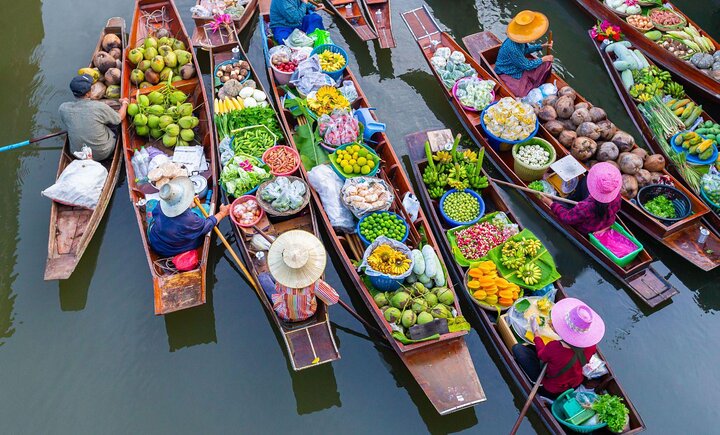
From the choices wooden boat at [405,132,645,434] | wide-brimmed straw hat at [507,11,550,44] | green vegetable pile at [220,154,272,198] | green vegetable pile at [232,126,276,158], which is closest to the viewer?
wooden boat at [405,132,645,434]

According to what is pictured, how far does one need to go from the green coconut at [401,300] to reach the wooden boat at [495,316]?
0.87 metres

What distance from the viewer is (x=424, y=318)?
5.96 m

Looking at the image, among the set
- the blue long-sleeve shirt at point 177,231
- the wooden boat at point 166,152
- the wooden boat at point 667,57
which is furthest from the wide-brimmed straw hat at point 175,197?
the wooden boat at point 667,57

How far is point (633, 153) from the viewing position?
7.86 meters

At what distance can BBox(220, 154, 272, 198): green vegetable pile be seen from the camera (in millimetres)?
7289

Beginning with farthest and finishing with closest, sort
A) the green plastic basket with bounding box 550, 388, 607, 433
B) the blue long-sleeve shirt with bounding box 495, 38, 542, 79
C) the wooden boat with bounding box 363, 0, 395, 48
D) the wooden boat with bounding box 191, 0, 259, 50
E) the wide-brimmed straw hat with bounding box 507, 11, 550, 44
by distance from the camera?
1. the wooden boat with bounding box 363, 0, 395, 48
2. the wooden boat with bounding box 191, 0, 259, 50
3. the blue long-sleeve shirt with bounding box 495, 38, 542, 79
4. the wide-brimmed straw hat with bounding box 507, 11, 550, 44
5. the green plastic basket with bounding box 550, 388, 607, 433

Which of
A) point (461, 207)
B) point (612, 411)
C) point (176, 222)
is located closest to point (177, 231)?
point (176, 222)

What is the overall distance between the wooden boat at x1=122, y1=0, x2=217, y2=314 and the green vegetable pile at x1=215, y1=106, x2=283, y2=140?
187 mm

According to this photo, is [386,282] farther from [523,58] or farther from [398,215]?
[523,58]

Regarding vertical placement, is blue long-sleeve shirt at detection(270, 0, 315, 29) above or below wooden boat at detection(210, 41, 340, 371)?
above

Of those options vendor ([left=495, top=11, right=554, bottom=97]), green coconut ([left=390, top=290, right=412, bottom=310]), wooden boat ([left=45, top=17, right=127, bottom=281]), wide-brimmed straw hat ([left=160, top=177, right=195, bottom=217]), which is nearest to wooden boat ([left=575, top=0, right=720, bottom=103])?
vendor ([left=495, top=11, right=554, bottom=97])

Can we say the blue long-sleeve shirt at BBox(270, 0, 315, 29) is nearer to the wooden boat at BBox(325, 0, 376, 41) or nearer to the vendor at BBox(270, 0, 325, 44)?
the vendor at BBox(270, 0, 325, 44)

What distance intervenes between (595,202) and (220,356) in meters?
5.47

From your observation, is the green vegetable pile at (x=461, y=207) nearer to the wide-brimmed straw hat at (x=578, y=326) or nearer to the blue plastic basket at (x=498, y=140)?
the blue plastic basket at (x=498, y=140)
